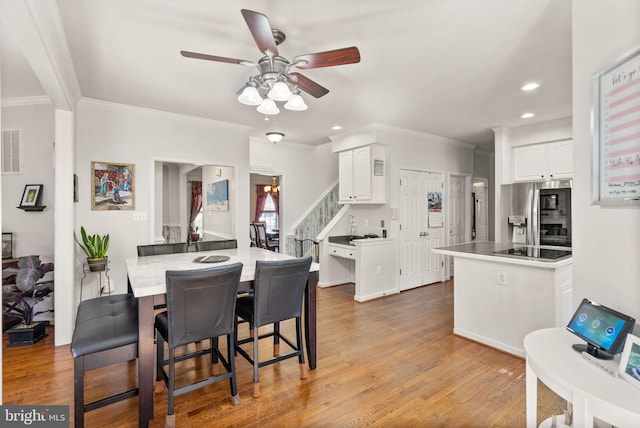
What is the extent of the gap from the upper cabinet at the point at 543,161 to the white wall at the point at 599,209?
11.4 feet

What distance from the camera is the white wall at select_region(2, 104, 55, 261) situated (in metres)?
3.51

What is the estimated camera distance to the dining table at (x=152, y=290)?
1.86 m

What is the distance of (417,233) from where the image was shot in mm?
5242

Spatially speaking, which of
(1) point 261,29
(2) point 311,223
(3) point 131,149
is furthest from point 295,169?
(1) point 261,29

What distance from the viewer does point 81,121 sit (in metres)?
3.62

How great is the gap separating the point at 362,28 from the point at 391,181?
285 centimetres

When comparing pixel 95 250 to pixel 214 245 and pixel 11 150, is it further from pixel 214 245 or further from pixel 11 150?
pixel 11 150

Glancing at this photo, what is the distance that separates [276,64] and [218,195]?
14.4 feet

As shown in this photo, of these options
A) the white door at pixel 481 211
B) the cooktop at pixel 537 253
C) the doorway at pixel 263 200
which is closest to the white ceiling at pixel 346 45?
the cooktop at pixel 537 253

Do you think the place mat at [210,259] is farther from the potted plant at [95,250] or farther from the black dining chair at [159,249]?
the potted plant at [95,250]

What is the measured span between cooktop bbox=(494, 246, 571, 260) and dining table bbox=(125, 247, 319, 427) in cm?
195

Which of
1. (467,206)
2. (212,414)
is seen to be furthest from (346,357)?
(467,206)

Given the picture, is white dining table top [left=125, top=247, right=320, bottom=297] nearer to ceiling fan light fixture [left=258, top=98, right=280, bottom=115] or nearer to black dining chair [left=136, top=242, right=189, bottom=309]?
black dining chair [left=136, top=242, right=189, bottom=309]

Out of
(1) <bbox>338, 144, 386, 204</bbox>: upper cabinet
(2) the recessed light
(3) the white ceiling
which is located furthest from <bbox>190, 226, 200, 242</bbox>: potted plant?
(2) the recessed light
